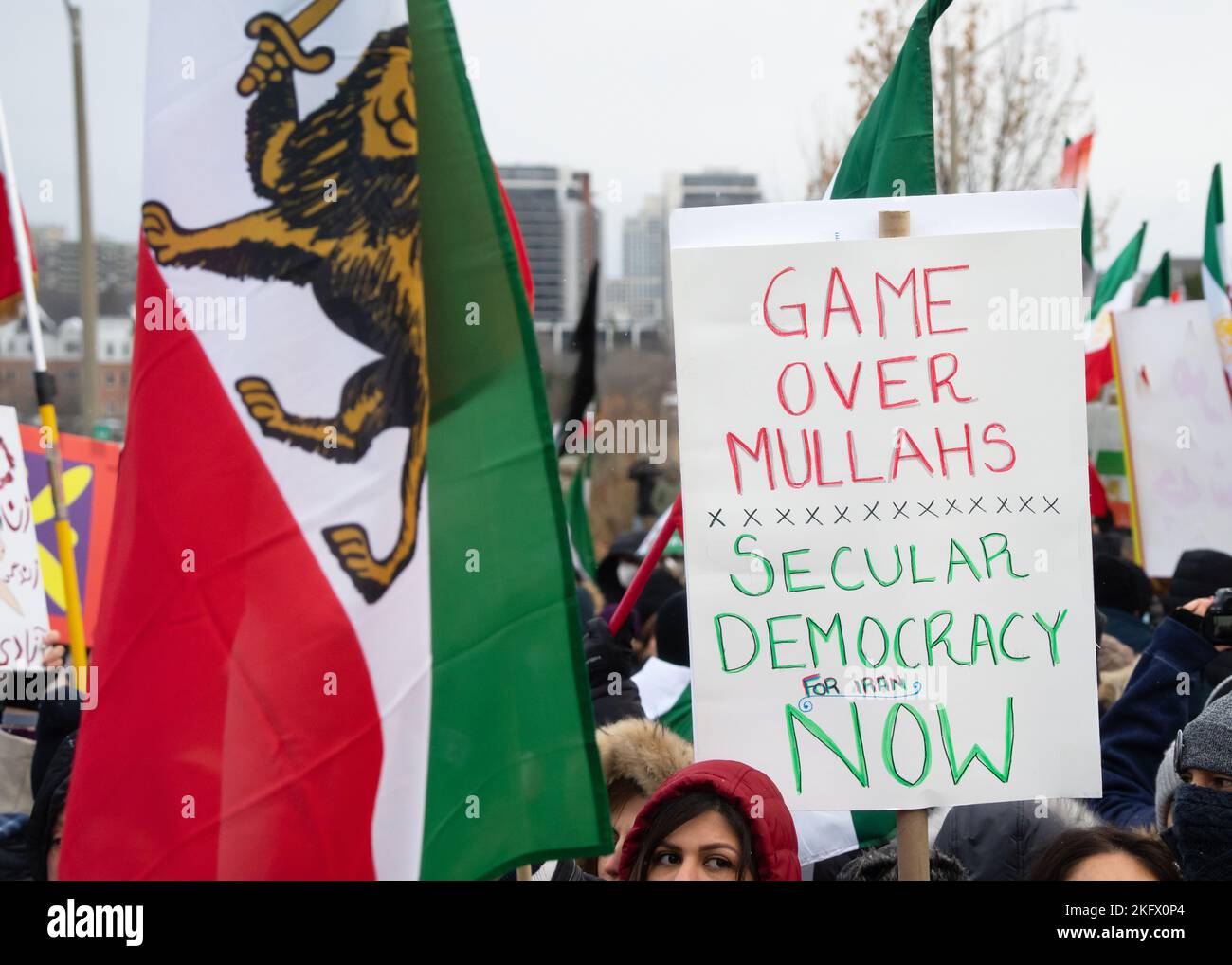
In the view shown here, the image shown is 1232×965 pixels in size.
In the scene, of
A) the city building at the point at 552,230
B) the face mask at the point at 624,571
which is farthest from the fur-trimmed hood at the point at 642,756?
the city building at the point at 552,230

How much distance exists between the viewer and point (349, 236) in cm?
221

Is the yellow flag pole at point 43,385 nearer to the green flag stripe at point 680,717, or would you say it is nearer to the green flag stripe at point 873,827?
the green flag stripe at point 680,717

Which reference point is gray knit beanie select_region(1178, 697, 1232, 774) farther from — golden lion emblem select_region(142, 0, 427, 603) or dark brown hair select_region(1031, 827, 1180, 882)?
golden lion emblem select_region(142, 0, 427, 603)

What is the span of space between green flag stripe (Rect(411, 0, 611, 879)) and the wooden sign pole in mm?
658

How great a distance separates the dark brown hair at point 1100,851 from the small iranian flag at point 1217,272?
391cm

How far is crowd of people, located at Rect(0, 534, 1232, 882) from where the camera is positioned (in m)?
2.56

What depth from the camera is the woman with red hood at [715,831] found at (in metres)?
2.57

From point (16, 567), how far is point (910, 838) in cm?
302

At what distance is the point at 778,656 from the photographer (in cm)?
266

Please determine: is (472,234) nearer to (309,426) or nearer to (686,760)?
(309,426)

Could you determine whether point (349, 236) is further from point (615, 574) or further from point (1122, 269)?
point (1122, 269)

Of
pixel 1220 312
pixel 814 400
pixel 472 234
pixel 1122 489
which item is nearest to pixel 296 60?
pixel 472 234

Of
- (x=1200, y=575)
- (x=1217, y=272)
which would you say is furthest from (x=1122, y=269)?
(x=1200, y=575)

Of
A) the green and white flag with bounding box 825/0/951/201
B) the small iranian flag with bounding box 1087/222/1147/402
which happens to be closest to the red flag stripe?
the green and white flag with bounding box 825/0/951/201
